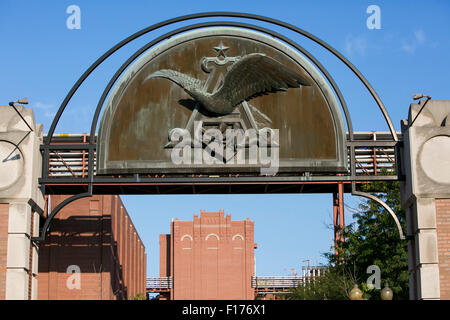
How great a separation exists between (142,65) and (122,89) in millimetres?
735

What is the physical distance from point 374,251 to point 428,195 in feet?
42.6

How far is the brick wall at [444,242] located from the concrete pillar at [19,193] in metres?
8.91

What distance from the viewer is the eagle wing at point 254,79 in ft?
53.6

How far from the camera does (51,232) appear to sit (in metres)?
44.0

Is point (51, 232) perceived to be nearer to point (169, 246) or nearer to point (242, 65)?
point (242, 65)

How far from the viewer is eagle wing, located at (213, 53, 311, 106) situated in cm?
1634

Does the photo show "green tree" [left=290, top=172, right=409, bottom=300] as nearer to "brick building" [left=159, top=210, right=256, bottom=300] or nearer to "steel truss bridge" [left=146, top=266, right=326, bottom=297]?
"steel truss bridge" [left=146, top=266, right=326, bottom=297]

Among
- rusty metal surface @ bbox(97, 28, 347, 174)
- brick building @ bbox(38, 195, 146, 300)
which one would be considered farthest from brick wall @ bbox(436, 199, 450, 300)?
brick building @ bbox(38, 195, 146, 300)

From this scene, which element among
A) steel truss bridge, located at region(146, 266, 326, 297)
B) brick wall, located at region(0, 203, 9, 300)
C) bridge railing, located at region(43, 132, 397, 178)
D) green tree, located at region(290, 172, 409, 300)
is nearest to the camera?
brick wall, located at region(0, 203, 9, 300)

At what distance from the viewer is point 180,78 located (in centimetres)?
1667

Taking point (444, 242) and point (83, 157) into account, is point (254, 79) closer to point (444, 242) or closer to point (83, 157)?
point (83, 157)

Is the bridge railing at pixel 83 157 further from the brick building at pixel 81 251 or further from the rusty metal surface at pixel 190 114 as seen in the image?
the brick building at pixel 81 251

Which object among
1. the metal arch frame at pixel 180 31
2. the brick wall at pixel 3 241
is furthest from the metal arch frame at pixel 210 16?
the brick wall at pixel 3 241
